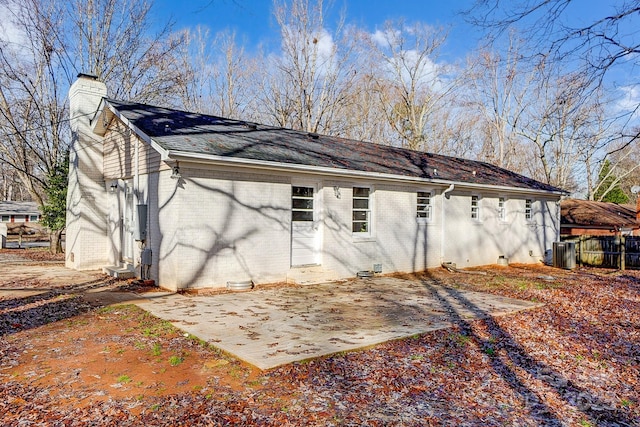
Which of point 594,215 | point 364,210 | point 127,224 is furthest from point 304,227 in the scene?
point 594,215

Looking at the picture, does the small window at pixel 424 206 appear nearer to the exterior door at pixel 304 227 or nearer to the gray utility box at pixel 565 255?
the exterior door at pixel 304 227

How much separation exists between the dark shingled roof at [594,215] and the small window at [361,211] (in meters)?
21.2

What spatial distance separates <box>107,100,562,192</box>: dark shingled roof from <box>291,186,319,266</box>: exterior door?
872 mm

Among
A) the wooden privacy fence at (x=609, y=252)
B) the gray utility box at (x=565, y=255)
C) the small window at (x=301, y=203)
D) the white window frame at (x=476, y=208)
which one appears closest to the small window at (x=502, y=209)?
the white window frame at (x=476, y=208)

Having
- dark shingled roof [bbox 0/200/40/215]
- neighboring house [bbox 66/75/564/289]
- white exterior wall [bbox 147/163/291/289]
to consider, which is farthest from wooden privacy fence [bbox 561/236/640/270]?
dark shingled roof [bbox 0/200/40/215]

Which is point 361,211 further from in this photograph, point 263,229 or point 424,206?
point 263,229

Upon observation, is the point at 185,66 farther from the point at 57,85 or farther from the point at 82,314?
the point at 82,314

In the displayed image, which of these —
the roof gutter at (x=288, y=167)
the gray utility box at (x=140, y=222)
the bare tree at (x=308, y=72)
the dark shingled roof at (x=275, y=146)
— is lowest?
the gray utility box at (x=140, y=222)

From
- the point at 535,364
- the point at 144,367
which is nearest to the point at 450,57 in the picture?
the point at 535,364

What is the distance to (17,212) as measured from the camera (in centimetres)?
4034

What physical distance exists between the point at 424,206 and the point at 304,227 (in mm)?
4789

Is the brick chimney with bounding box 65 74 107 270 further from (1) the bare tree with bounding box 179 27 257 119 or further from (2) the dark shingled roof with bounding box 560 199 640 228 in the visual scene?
(2) the dark shingled roof with bounding box 560 199 640 228

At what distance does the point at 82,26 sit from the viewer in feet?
65.4

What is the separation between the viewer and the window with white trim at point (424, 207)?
13.8 meters
